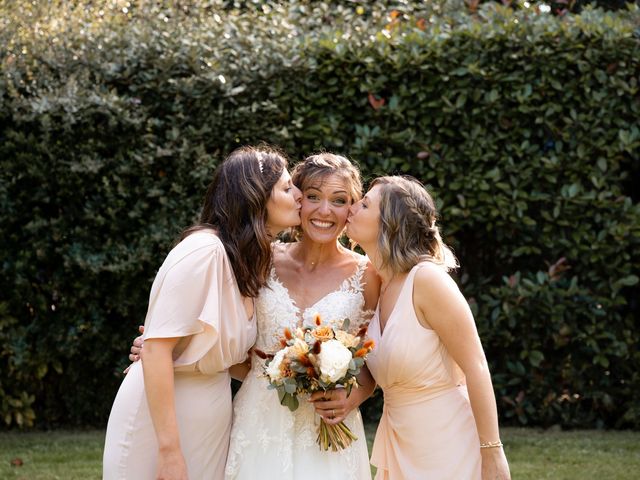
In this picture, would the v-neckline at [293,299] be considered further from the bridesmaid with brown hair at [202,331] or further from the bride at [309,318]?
the bridesmaid with brown hair at [202,331]

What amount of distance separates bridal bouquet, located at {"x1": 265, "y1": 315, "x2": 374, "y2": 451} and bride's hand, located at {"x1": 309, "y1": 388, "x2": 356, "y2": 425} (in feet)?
0.15

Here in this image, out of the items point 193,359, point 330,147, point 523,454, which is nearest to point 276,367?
point 193,359

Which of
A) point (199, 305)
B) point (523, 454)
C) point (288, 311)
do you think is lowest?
point (523, 454)

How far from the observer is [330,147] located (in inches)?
273

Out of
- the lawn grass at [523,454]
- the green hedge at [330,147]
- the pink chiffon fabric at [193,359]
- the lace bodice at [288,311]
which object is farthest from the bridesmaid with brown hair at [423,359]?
the green hedge at [330,147]

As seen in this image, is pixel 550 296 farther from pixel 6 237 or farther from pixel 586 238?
pixel 6 237

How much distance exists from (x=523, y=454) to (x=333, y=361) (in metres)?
3.40

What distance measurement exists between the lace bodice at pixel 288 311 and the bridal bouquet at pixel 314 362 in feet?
0.91

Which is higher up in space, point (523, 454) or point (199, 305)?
point (199, 305)

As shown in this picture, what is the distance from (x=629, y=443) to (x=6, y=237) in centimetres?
483

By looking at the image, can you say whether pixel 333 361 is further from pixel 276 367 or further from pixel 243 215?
pixel 243 215

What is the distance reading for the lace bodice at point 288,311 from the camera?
3.96 m

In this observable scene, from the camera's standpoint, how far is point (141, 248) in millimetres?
6648

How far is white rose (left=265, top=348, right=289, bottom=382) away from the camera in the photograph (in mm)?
3527
